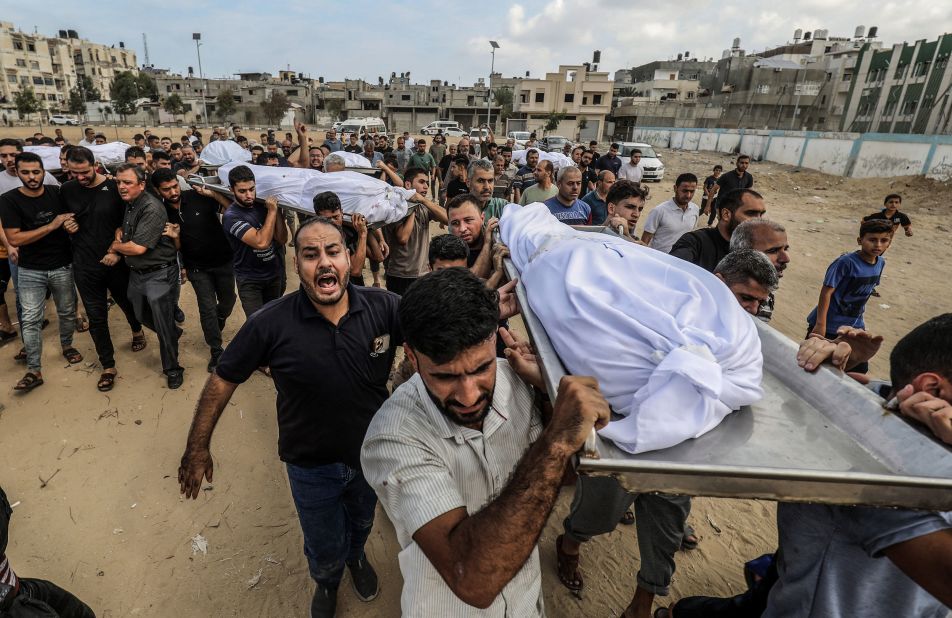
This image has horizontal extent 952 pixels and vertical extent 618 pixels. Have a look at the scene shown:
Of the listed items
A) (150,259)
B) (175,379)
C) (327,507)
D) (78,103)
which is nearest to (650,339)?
(327,507)

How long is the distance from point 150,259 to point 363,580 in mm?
3300

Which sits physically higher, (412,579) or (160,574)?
(412,579)

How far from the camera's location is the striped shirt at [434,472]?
1.18 metres

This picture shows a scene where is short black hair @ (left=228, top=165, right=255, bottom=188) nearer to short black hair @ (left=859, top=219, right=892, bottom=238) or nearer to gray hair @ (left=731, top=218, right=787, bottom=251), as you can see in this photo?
gray hair @ (left=731, top=218, right=787, bottom=251)

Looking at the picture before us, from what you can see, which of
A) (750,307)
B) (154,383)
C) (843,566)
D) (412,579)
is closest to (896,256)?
(750,307)

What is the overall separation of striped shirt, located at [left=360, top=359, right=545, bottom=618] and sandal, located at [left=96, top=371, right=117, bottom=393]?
168 inches

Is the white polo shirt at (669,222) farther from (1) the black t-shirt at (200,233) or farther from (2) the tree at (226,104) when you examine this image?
(2) the tree at (226,104)

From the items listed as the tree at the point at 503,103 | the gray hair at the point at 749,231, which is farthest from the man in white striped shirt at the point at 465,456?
the tree at the point at 503,103

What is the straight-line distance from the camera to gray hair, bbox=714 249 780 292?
212cm

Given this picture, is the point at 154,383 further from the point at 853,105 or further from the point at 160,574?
the point at 853,105

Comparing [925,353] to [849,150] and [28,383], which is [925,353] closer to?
[28,383]

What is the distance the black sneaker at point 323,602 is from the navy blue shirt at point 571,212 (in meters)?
3.71

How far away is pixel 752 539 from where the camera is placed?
297 cm

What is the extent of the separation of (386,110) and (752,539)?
198ft
